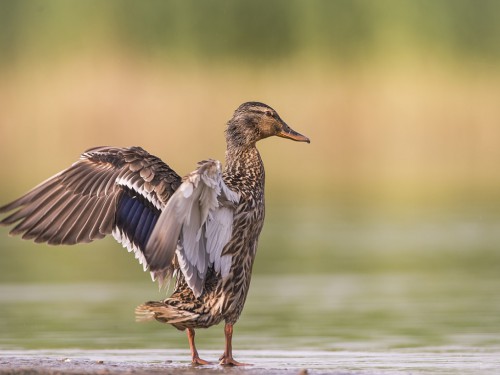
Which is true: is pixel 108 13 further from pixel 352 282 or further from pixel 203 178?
pixel 203 178

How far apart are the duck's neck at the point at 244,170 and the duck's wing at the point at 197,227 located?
39 cm

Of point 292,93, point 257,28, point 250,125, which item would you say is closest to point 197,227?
point 250,125

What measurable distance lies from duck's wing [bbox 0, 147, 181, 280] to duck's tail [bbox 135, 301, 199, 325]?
42cm

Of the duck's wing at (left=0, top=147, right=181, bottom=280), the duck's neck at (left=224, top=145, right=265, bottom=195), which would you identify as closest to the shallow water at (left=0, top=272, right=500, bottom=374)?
the duck's wing at (left=0, top=147, right=181, bottom=280)

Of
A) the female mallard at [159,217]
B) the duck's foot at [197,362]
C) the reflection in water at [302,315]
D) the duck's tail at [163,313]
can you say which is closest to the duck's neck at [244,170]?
the female mallard at [159,217]

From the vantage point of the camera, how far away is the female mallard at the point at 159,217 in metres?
10.5

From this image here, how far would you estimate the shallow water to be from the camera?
1109 cm

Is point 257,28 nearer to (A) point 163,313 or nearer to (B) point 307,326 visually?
(B) point 307,326

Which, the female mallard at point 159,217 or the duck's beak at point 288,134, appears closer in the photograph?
the female mallard at point 159,217

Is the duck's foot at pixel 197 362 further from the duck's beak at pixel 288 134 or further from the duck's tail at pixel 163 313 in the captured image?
the duck's beak at pixel 288 134

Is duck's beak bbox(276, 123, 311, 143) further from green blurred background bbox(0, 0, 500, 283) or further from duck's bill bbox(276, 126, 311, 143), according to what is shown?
green blurred background bbox(0, 0, 500, 283)

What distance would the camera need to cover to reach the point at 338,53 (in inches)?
1917

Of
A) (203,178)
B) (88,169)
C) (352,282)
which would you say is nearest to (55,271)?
(352,282)

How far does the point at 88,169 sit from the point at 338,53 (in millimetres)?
38074
